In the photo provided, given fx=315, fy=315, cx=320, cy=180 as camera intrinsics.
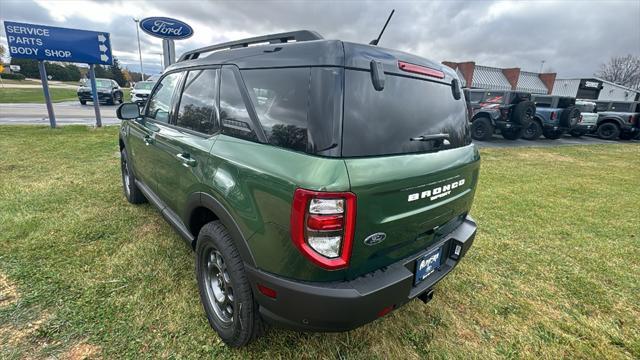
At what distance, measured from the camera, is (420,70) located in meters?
1.91

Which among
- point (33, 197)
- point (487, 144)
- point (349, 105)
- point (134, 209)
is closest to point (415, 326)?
point (349, 105)

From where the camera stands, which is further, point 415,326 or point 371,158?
point 415,326

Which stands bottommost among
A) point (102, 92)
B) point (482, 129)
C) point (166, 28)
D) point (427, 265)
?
point (427, 265)

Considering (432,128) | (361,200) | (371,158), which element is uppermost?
(432,128)

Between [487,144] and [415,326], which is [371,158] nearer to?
[415,326]

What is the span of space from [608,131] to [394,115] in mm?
20335

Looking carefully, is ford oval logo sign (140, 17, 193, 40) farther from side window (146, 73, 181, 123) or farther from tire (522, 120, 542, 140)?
tire (522, 120, 542, 140)

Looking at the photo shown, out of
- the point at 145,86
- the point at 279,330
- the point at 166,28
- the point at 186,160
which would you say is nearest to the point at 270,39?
the point at 186,160

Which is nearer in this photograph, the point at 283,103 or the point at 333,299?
the point at 333,299

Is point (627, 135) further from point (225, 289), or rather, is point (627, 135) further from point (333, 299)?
point (225, 289)

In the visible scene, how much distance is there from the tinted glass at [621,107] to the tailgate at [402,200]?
20126 millimetres

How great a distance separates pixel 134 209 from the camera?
13.2 ft

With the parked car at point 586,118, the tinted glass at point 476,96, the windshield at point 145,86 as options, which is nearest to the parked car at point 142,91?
the windshield at point 145,86

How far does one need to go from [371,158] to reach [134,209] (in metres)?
3.63
